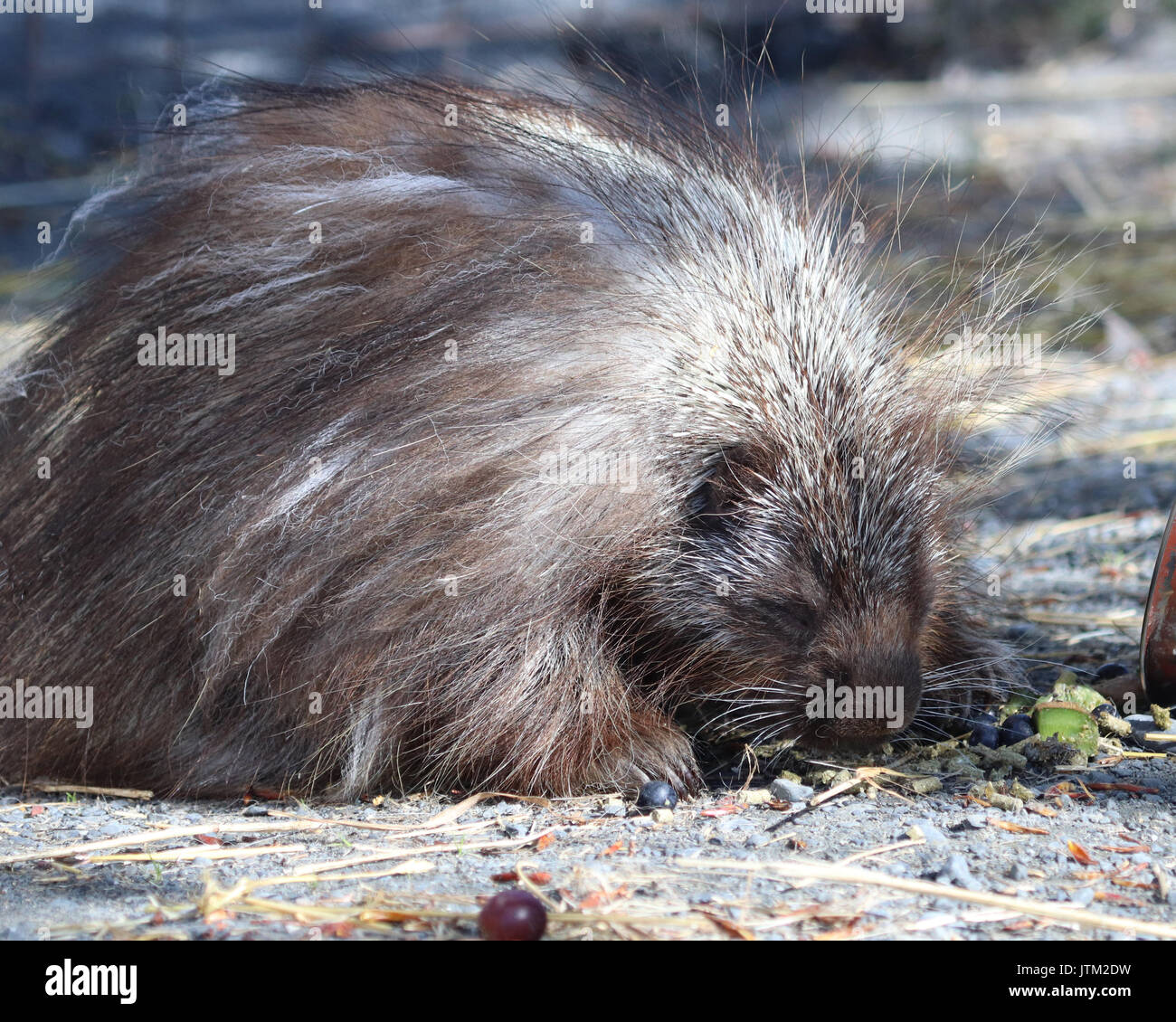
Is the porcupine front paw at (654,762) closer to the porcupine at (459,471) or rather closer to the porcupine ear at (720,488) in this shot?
the porcupine at (459,471)

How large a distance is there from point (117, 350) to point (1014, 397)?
2168 millimetres

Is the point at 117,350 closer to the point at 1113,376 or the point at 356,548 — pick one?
the point at 356,548

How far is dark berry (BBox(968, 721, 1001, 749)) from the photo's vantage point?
2967 millimetres

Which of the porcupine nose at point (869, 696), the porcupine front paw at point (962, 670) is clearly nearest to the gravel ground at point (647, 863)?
the porcupine nose at point (869, 696)

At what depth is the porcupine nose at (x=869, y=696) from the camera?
269cm

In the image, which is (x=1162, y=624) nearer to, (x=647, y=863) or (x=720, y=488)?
(x=720, y=488)

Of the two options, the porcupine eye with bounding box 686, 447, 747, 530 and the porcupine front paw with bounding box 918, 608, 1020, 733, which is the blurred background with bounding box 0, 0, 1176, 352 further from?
the porcupine eye with bounding box 686, 447, 747, 530

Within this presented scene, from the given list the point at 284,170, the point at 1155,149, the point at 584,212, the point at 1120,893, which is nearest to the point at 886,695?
the point at 1120,893

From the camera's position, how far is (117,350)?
2.85 m

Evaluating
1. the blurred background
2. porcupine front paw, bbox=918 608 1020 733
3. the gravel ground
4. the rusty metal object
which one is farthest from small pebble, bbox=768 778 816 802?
the blurred background

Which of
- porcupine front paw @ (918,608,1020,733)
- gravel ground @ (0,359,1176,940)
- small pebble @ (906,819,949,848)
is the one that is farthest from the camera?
porcupine front paw @ (918,608,1020,733)

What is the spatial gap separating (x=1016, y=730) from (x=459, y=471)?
144 cm

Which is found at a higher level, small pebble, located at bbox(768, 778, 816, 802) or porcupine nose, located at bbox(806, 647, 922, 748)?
porcupine nose, located at bbox(806, 647, 922, 748)

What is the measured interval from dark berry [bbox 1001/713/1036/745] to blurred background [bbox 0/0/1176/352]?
153 inches
